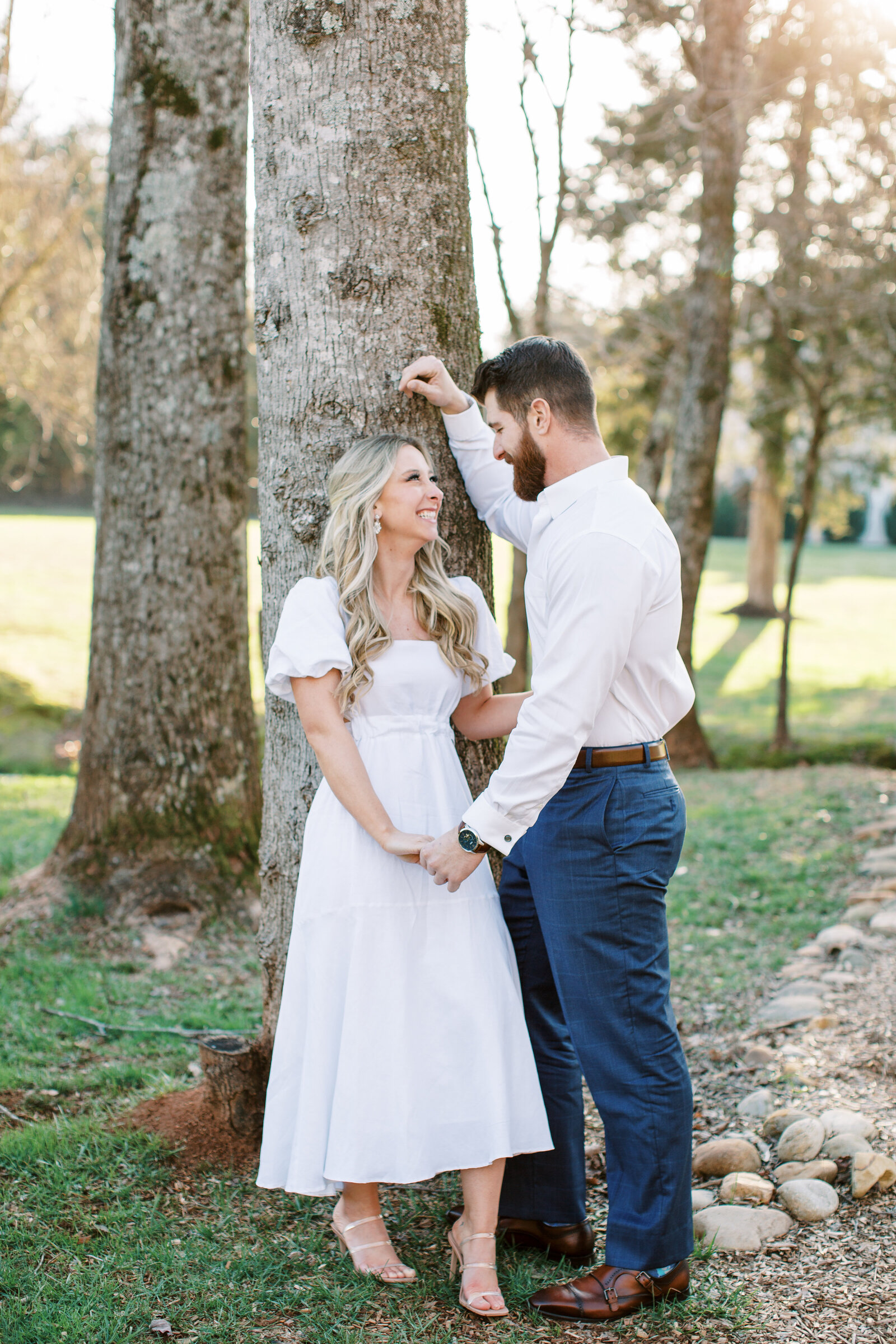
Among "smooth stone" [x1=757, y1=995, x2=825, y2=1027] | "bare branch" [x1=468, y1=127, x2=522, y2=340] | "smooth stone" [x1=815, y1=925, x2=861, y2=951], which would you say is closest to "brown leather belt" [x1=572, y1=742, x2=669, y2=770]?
"smooth stone" [x1=757, y1=995, x2=825, y2=1027]

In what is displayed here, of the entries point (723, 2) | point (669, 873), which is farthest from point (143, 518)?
point (723, 2)

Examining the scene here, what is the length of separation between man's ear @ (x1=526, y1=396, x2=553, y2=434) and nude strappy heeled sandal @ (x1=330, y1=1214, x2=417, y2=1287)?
202 centimetres

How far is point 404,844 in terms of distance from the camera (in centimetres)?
262

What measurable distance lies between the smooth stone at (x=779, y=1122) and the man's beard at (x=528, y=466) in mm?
2161

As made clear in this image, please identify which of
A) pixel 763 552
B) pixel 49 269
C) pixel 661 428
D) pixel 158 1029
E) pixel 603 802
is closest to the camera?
pixel 603 802

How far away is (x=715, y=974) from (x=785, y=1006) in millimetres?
646

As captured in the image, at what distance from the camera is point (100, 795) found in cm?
559

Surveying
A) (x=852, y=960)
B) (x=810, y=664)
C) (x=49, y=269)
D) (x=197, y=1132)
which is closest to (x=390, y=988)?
(x=197, y=1132)

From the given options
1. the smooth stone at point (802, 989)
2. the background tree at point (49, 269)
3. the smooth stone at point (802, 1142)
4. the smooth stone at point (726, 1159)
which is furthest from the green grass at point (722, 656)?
the smooth stone at point (802, 1142)

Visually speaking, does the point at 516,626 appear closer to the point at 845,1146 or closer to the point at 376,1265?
the point at 845,1146

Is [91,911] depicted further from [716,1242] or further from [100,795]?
[716,1242]

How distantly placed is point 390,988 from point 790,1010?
235 centimetres

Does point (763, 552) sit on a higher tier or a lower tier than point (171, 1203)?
higher

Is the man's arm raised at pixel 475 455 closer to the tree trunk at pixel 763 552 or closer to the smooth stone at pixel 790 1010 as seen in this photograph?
the smooth stone at pixel 790 1010
